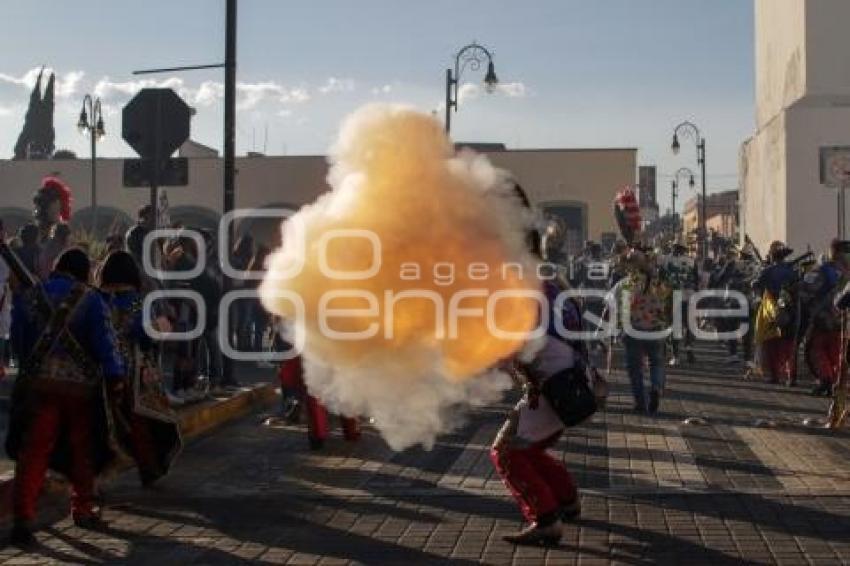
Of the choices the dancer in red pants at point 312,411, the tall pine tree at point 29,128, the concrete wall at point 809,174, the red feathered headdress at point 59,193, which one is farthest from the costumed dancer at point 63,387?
the tall pine tree at point 29,128

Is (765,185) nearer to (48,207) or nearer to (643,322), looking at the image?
(643,322)

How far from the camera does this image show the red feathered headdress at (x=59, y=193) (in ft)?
44.3

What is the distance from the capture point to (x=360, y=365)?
6.86m

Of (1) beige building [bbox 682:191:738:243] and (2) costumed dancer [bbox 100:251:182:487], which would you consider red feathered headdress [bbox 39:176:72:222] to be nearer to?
(2) costumed dancer [bbox 100:251:182:487]

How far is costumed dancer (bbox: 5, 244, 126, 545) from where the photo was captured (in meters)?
7.44

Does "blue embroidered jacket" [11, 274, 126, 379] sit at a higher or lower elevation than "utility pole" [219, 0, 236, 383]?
lower

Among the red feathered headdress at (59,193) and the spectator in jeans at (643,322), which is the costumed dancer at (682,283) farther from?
the red feathered headdress at (59,193)

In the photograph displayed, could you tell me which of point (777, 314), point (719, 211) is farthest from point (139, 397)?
point (719, 211)

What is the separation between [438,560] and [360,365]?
1.18 meters

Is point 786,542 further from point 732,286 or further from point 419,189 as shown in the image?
point 732,286

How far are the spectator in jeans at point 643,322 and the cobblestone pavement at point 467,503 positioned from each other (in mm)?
1086

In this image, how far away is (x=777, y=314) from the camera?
16344mm

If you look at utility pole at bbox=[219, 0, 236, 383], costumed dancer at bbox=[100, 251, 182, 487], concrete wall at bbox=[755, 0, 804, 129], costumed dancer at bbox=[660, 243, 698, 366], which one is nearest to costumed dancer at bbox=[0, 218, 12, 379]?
utility pole at bbox=[219, 0, 236, 383]

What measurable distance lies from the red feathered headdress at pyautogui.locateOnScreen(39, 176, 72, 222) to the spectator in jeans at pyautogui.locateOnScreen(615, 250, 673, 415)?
6407 mm
